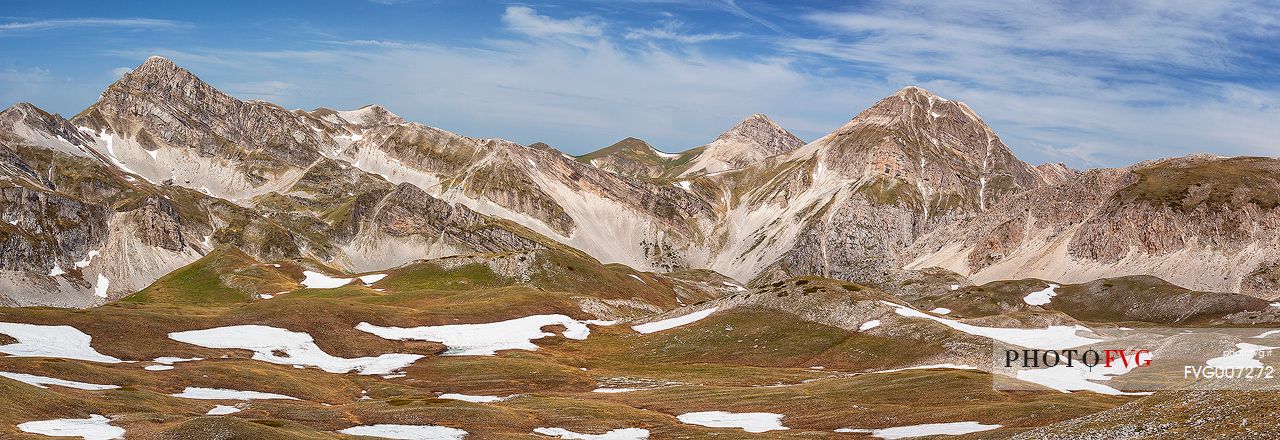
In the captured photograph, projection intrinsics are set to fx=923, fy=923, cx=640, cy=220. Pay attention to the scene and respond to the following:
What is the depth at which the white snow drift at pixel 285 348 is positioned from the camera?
330 ft

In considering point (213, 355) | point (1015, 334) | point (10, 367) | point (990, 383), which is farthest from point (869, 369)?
point (10, 367)

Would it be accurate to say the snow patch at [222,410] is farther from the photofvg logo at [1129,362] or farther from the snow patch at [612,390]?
the photofvg logo at [1129,362]

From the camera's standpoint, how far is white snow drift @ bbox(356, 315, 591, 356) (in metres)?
119

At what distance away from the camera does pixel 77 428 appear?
52.1 meters

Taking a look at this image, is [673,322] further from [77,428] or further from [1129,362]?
[77,428]

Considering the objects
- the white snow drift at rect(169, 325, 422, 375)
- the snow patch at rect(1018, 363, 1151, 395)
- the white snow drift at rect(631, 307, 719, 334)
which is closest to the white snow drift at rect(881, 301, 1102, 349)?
the snow patch at rect(1018, 363, 1151, 395)

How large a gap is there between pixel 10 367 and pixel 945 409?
227 ft

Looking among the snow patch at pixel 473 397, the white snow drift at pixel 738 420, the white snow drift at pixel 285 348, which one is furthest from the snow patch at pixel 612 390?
the white snow drift at pixel 285 348

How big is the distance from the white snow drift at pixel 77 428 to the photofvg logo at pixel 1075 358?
75692mm

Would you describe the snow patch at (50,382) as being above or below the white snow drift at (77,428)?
above

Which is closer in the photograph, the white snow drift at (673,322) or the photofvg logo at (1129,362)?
the photofvg logo at (1129,362)

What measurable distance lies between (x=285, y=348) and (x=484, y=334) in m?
29.5

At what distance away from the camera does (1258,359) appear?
85.6m

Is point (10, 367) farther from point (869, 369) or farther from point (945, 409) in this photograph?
point (869, 369)
